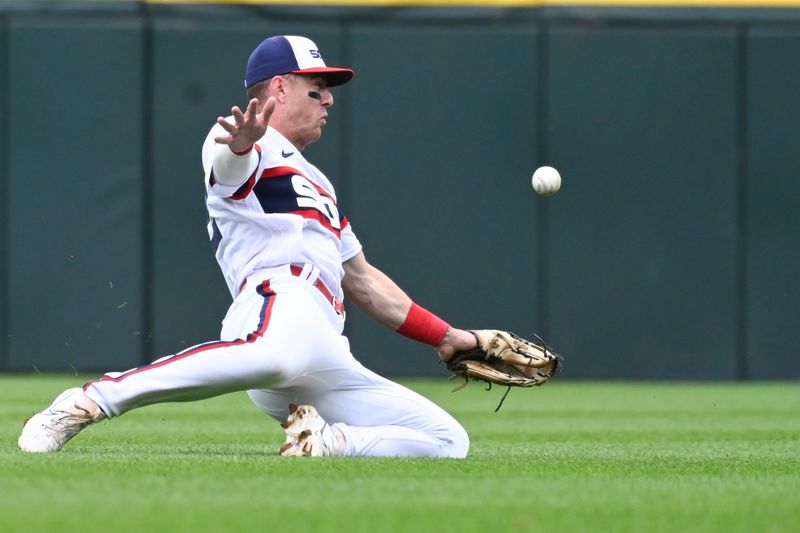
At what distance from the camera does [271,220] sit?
4.98 m

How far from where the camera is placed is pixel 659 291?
11469 mm

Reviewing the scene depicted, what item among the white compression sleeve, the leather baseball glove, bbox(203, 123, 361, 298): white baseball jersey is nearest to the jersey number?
bbox(203, 123, 361, 298): white baseball jersey

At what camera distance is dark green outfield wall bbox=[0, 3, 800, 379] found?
1127 cm

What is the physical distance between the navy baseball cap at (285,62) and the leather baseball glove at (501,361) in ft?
3.70

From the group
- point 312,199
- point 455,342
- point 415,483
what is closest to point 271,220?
point 312,199

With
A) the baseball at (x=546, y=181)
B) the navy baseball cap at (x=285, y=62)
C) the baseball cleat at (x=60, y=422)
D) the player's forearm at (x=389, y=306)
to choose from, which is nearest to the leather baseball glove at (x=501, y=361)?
the player's forearm at (x=389, y=306)

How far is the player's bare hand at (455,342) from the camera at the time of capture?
5.50 metres

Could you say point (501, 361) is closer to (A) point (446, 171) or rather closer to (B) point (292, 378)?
(B) point (292, 378)

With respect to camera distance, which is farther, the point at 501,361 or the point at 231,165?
the point at 501,361

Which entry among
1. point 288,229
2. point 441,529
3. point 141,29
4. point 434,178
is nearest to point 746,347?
point 434,178

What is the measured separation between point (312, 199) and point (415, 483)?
134 cm

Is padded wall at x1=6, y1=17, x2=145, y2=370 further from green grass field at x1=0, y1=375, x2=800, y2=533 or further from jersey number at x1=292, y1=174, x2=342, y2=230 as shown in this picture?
jersey number at x1=292, y1=174, x2=342, y2=230

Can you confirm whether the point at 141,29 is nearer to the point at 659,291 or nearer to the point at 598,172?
the point at 598,172

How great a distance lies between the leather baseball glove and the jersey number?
2.42 feet
